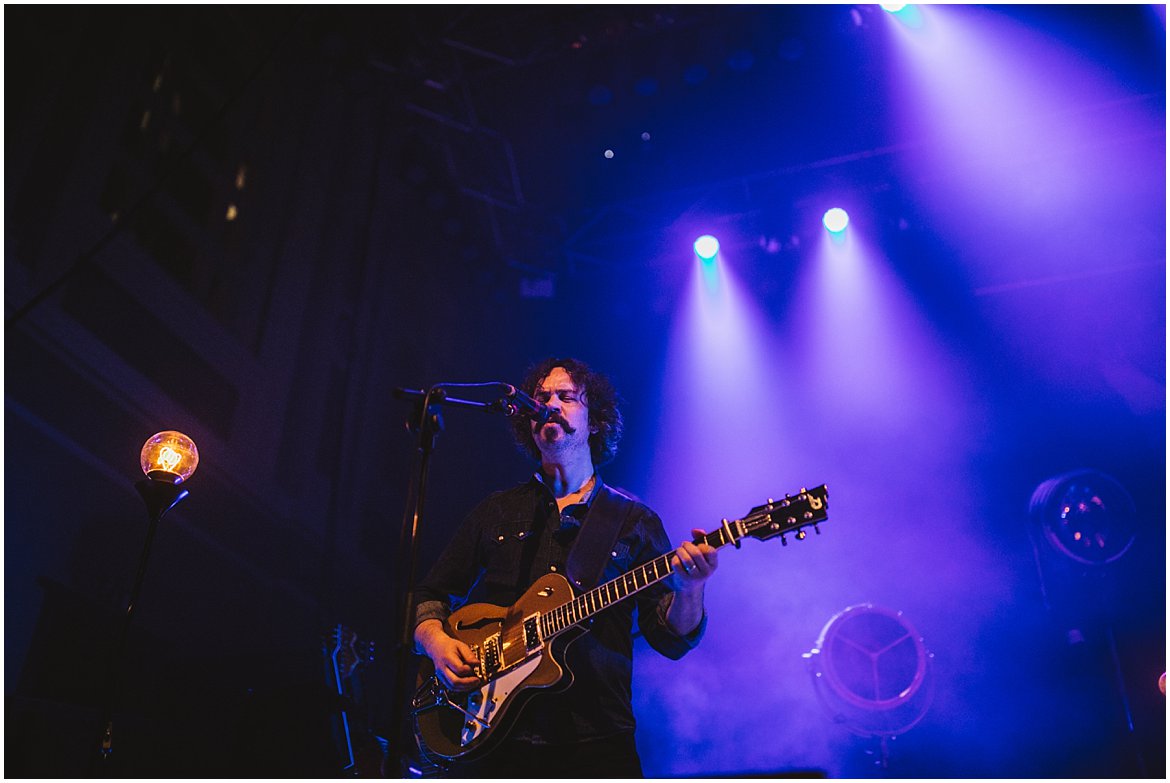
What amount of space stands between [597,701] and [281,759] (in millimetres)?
2776

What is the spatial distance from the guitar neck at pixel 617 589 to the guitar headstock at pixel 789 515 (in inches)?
2.2

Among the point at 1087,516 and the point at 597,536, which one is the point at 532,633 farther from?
the point at 1087,516

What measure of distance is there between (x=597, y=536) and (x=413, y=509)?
2.77ft

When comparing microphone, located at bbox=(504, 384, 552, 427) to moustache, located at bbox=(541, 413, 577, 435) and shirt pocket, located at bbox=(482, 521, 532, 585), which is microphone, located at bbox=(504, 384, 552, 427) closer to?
moustache, located at bbox=(541, 413, 577, 435)

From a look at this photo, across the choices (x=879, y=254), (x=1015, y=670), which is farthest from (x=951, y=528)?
(x=879, y=254)

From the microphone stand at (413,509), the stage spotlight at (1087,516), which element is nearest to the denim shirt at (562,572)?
the microphone stand at (413,509)

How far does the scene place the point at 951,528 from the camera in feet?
23.5

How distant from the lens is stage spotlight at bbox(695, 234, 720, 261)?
827 cm

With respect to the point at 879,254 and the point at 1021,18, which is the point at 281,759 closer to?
the point at 879,254

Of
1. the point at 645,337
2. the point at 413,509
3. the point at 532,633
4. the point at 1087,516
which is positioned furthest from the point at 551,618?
the point at 645,337

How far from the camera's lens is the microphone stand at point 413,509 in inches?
98.3

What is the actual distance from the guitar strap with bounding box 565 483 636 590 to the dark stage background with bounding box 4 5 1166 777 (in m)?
2.36

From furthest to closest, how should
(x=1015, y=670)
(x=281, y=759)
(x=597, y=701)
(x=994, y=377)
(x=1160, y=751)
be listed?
(x=994, y=377), (x=1015, y=670), (x=1160, y=751), (x=281, y=759), (x=597, y=701)

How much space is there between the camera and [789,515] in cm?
309
